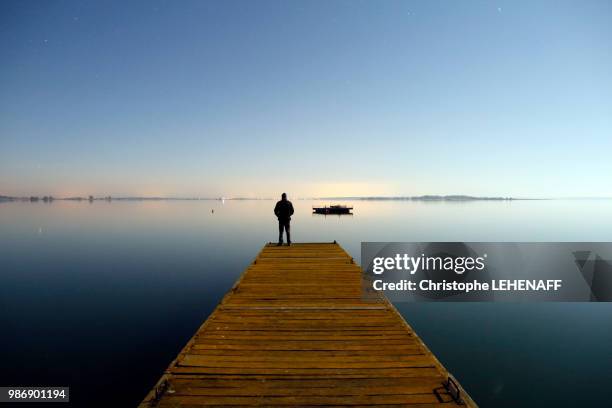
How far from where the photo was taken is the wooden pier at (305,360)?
431 cm

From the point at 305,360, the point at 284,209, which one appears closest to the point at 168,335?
the point at 284,209

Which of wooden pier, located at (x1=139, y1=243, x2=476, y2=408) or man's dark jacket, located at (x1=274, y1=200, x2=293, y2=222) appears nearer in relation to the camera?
wooden pier, located at (x1=139, y1=243, x2=476, y2=408)

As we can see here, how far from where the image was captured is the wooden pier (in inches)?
170

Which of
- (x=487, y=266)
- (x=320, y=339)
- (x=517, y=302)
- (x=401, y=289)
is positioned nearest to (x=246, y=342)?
(x=320, y=339)

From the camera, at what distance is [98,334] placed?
10992mm

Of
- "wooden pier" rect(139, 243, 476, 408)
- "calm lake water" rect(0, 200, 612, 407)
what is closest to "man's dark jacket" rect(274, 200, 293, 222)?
"calm lake water" rect(0, 200, 612, 407)

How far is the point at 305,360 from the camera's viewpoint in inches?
207

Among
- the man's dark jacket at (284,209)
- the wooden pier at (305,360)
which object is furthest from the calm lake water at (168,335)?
the man's dark jacket at (284,209)

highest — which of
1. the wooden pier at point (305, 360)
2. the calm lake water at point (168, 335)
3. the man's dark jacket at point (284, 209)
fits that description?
the man's dark jacket at point (284, 209)

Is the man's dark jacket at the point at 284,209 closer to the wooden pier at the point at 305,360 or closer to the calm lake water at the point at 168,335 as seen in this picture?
the calm lake water at the point at 168,335

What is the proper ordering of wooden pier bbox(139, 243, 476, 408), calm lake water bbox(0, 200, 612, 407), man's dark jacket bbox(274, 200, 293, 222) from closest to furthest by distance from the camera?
wooden pier bbox(139, 243, 476, 408)
calm lake water bbox(0, 200, 612, 407)
man's dark jacket bbox(274, 200, 293, 222)

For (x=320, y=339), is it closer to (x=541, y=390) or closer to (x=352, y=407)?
(x=352, y=407)

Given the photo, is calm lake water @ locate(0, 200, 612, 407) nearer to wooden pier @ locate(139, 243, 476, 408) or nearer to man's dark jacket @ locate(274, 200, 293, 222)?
wooden pier @ locate(139, 243, 476, 408)

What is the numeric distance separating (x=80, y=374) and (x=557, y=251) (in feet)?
108
